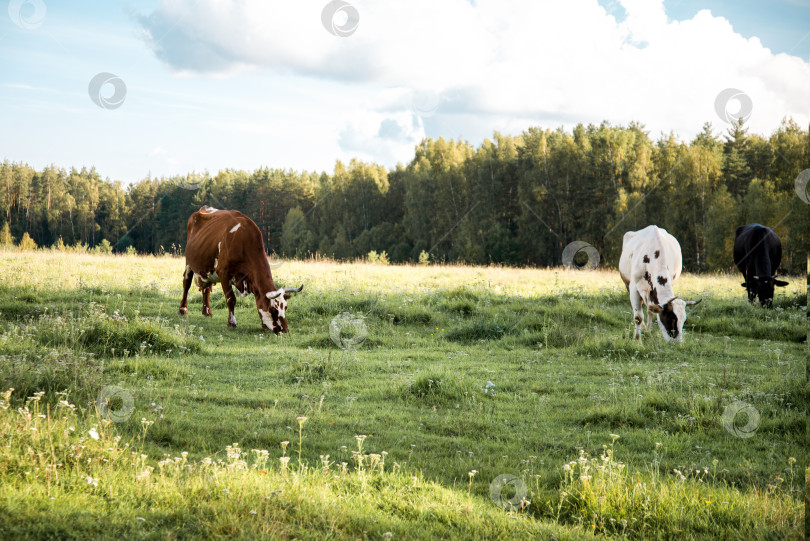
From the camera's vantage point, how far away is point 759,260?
17.5 metres

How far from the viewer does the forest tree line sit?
44.0 meters

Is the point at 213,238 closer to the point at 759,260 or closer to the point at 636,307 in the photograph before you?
the point at 636,307

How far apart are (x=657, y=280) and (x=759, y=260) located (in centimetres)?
751

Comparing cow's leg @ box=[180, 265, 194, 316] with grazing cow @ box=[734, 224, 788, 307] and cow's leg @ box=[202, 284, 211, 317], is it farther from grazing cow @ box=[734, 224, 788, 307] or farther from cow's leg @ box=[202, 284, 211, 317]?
grazing cow @ box=[734, 224, 788, 307]

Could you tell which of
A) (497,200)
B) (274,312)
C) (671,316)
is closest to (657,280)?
(671,316)

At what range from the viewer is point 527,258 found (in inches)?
2199

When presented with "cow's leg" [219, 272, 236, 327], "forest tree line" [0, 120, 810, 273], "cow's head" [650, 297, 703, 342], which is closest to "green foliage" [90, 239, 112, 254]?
"forest tree line" [0, 120, 810, 273]

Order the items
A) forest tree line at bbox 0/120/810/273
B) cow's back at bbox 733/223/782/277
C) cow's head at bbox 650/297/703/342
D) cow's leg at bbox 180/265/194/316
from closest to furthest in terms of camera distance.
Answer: cow's head at bbox 650/297/703/342 < cow's leg at bbox 180/265/194/316 < cow's back at bbox 733/223/782/277 < forest tree line at bbox 0/120/810/273

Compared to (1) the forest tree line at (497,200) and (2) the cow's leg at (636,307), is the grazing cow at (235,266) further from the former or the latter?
(1) the forest tree line at (497,200)

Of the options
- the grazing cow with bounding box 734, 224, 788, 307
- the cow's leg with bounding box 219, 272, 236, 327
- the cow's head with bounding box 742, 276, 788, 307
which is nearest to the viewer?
the cow's leg with bounding box 219, 272, 236, 327

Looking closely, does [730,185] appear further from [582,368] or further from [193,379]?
[193,379]

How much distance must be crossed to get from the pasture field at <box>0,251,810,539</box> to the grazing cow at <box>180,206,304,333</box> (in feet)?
2.05

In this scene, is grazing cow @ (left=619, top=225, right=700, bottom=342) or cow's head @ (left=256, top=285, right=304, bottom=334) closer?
grazing cow @ (left=619, top=225, right=700, bottom=342)

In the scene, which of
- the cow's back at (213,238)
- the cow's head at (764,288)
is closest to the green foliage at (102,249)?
the cow's back at (213,238)
